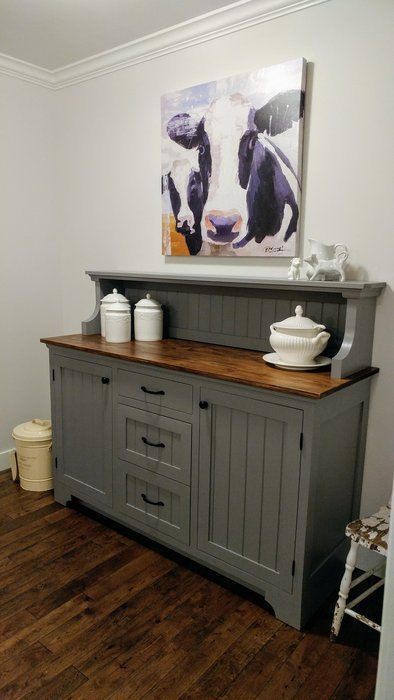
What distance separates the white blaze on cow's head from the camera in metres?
2.31

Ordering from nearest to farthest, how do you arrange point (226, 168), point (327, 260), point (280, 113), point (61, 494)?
1. point (327, 260)
2. point (280, 113)
3. point (226, 168)
4. point (61, 494)

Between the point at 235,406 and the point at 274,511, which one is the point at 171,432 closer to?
the point at 235,406

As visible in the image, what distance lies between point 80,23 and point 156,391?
1840mm

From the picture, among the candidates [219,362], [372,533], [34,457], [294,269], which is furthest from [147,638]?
[294,269]

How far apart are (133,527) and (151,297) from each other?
1190 mm

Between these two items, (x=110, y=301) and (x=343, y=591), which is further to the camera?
(x=110, y=301)

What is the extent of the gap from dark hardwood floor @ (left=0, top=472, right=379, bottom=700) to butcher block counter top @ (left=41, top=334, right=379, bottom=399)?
89cm

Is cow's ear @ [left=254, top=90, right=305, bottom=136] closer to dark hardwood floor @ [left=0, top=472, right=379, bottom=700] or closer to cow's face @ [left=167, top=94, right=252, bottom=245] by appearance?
cow's face @ [left=167, top=94, right=252, bottom=245]

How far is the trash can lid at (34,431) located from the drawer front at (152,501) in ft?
2.26

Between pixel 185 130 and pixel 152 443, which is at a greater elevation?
pixel 185 130

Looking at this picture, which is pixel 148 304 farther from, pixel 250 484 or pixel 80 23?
pixel 80 23

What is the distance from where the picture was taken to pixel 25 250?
3166mm

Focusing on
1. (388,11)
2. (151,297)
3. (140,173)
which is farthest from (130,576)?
(388,11)
